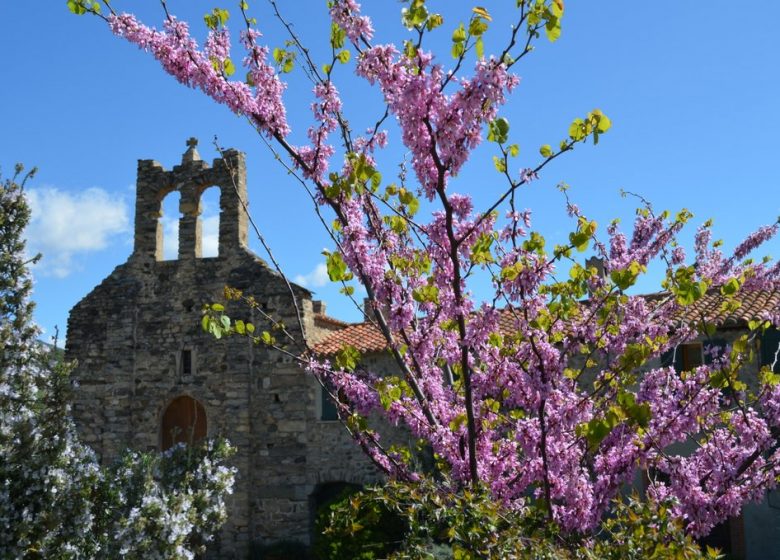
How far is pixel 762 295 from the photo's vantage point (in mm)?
15852

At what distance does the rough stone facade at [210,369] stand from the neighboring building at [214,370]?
0.08 ft

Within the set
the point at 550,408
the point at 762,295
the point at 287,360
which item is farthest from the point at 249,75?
the point at 762,295

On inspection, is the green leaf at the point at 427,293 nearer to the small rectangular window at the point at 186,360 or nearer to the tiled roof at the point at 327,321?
the small rectangular window at the point at 186,360

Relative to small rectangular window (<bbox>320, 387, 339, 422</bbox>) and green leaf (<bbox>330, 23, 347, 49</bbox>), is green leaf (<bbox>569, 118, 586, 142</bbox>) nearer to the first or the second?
green leaf (<bbox>330, 23, 347, 49</bbox>)

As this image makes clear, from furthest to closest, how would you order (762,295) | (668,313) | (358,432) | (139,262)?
(139,262)
(762,295)
(668,313)
(358,432)

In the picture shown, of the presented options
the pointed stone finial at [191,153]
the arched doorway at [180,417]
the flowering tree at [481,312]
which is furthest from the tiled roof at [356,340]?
the flowering tree at [481,312]

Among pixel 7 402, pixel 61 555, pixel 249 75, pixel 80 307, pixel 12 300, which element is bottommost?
pixel 61 555

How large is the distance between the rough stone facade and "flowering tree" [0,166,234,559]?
6.83 m

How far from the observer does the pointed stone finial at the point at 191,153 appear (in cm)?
1838

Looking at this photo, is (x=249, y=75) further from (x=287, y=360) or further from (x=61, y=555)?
(x=287, y=360)

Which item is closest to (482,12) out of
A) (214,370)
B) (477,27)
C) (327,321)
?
(477,27)

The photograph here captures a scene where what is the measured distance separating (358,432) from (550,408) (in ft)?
4.64

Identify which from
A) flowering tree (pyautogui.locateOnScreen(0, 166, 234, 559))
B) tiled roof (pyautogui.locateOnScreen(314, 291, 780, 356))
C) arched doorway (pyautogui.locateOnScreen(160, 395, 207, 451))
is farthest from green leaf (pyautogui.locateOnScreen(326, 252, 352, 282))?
arched doorway (pyautogui.locateOnScreen(160, 395, 207, 451))

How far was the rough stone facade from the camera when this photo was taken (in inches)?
653
